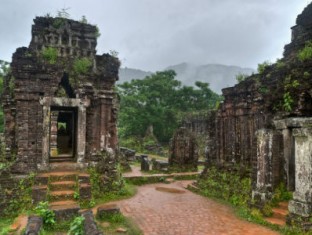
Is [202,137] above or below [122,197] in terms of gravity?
above

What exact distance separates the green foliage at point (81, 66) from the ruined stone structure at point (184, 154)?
29.5 feet

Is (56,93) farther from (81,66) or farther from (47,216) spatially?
(47,216)

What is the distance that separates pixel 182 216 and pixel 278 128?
12.0 feet

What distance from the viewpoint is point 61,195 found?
861 centimetres

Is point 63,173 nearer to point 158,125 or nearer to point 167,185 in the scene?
point 167,185

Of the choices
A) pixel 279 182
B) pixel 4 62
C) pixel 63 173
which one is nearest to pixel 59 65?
pixel 63 173

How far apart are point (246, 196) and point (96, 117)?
18.9 ft

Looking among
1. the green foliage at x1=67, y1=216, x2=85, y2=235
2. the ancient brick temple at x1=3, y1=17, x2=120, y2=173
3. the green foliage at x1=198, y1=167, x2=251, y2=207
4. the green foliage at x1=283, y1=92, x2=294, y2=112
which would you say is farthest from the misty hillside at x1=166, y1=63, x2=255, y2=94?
the green foliage at x1=67, y1=216, x2=85, y2=235

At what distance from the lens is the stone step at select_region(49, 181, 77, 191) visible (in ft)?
29.2

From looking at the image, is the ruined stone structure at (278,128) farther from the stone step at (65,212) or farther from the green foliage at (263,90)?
the stone step at (65,212)

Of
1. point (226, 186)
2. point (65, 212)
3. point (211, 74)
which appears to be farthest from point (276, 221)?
point (211, 74)

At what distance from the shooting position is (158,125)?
33.5 meters

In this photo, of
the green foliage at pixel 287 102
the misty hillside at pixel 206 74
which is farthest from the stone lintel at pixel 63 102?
the misty hillside at pixel 206 74

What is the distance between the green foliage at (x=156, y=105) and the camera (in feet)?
107
